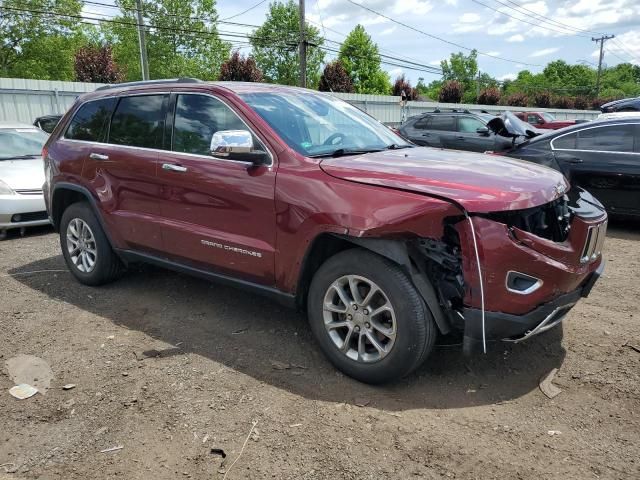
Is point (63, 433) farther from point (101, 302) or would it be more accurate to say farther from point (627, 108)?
point (627, 108)

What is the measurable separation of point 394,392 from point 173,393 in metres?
1.34

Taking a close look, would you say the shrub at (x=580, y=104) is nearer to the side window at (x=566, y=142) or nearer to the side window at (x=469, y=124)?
the side window at (x=469, y=124)

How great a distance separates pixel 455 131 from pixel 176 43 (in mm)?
41929

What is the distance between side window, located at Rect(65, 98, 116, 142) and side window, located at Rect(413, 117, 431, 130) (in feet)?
31.3

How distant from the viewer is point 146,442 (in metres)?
2.73

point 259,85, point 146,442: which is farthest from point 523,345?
point 259,85

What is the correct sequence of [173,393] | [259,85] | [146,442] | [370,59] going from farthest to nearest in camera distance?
[370,59], [259,85], [173,393], [146,442]

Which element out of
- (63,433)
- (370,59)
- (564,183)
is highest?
(370,59)

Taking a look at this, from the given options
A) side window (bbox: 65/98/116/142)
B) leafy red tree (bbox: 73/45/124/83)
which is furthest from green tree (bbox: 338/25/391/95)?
side window (bbox: 65/98/116/142)

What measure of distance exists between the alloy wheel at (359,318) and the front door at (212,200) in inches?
21.5

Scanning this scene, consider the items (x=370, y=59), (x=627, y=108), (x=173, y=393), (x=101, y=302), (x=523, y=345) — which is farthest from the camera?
(x=370, y=59)

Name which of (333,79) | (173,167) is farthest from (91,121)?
(333,79)

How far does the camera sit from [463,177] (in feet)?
9.93

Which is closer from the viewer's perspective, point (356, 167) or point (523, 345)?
point (356, 167)
